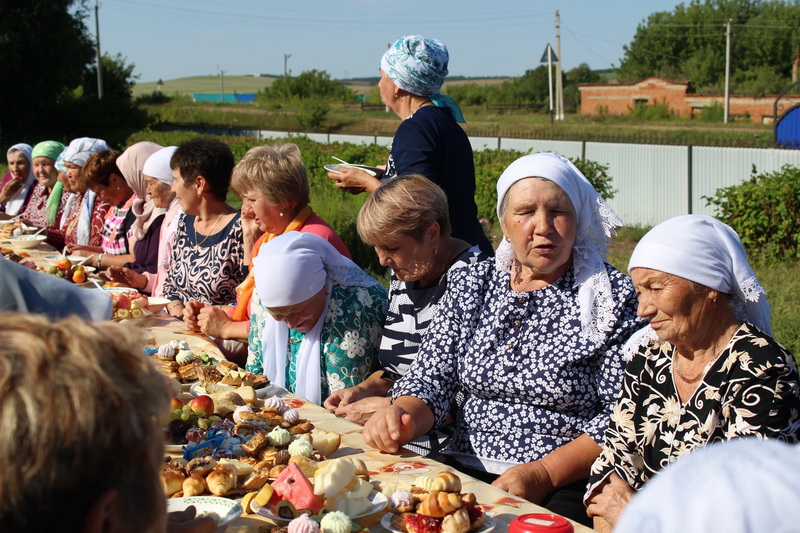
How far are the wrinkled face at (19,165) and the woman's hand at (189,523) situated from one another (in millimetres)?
8400

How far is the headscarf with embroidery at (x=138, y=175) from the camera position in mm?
6117

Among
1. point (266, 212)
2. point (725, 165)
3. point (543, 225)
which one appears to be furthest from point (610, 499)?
point (725, 165)

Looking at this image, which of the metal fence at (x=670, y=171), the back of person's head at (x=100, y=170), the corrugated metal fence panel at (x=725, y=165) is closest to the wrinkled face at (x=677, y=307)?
the back of person's head at (x=100, y=170)

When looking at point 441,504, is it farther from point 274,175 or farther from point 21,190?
point 21,190

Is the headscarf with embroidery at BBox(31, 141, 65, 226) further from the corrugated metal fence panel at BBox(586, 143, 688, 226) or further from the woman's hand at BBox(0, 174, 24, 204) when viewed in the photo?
the corrugated metal fence panel at BBox(586, 143, 688, 226)

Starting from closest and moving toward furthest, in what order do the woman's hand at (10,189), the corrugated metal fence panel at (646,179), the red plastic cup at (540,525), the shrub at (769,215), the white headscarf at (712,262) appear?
1. the red plastic cup at (540,525)
2. the white headscarf at (712,262)
3. the shrub at (769,215)
4. the woman's hand at (10,189)
5. the corrugated metal fence panel at (646,179)

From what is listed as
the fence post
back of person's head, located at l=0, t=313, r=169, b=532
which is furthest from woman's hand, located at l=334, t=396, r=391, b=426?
the fence post

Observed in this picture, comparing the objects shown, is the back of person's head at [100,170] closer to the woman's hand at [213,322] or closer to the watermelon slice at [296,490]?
the woman's hand at [213,322]

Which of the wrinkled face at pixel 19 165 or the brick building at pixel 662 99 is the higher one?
the brick building at pixel 662 99

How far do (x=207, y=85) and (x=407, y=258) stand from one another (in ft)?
452

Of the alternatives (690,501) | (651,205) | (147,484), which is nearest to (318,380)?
(147,484)

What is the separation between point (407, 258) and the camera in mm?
3283

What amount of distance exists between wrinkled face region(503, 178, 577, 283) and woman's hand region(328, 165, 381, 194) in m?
1.40

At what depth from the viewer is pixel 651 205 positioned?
14.9 meters
